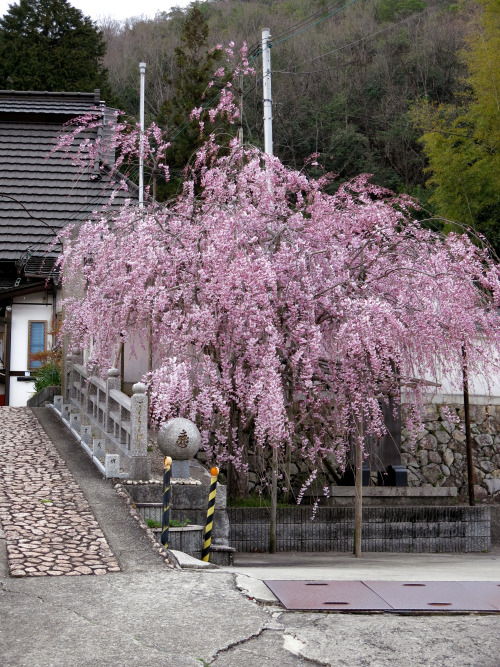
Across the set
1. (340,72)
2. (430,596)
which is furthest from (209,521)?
(340,72)

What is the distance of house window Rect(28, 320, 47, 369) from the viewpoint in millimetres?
16953

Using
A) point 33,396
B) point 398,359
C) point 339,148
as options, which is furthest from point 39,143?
point 339,148

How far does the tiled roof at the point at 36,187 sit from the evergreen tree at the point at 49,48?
9323 mm

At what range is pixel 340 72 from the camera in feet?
130

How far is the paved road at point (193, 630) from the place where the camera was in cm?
477

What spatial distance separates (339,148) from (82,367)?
77.2ft

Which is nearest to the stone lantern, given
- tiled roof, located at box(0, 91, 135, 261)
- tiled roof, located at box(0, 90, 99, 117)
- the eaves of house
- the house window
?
the eaves of house

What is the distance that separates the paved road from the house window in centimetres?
1083

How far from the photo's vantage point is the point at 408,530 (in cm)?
1198

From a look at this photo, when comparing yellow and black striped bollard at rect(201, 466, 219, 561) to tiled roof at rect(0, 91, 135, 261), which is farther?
tiled roof at rect(0, 91, 135, 261)

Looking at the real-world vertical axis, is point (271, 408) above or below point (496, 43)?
below

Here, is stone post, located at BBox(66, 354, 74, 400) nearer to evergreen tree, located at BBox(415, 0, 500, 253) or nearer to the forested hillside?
evergreen tree, located at BBox(415, 0, 500, 253)

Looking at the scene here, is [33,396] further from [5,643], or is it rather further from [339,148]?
[339,148]

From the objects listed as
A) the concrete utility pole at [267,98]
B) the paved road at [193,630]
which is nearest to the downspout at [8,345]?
the concrete utility pole at [267,98]
